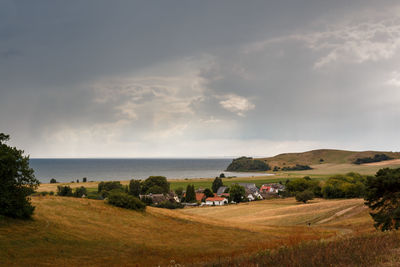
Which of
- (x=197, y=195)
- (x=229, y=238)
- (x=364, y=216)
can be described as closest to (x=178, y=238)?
(x=229, y=238)

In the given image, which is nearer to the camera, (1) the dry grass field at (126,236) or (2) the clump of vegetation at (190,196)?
(1) the dry grass field at (126,236)

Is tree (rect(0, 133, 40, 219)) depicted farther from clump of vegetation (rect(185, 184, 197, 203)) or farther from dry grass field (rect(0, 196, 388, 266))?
clump of vegetation (rect(185, 184, 197, 203))

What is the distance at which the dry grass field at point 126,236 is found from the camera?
21.3m

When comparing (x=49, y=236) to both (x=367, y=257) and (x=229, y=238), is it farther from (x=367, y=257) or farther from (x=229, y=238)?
(x=367, y=257)

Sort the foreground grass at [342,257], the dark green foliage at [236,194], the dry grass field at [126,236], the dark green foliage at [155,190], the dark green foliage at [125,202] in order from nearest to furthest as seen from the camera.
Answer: the foreground grass at [342,257] < the dry grass field at [126,236] < the dark green foliage at [125,202] < the dark green foliage at [155,190] < the dark green foliage at [236,194]

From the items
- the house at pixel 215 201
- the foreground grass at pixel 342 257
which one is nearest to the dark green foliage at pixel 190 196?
the house at pixel 215 201

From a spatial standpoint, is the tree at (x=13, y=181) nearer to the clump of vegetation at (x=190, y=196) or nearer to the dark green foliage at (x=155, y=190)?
the dark green foliage at (x=155, y=190)

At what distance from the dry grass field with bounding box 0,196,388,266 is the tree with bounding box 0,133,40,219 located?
4.25 ft

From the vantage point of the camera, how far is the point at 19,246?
2206cm

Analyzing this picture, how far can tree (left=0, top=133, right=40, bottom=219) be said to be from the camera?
86.4 feet

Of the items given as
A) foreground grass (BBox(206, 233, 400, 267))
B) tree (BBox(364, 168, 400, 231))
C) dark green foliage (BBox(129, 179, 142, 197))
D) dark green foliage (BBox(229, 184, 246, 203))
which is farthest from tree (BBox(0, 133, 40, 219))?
dark green foliage (BBox(229, 184, 246, 203))

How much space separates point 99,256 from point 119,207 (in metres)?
22.2

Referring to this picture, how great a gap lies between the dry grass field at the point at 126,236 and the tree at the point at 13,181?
130 centimetres

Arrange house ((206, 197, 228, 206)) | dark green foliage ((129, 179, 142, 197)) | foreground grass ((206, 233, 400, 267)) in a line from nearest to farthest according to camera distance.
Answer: foreground grass ((206, 233, 400, 267)) < dark green foliage ((129, 179, 142, 197)) < house ((206, 197, 228, 206))
